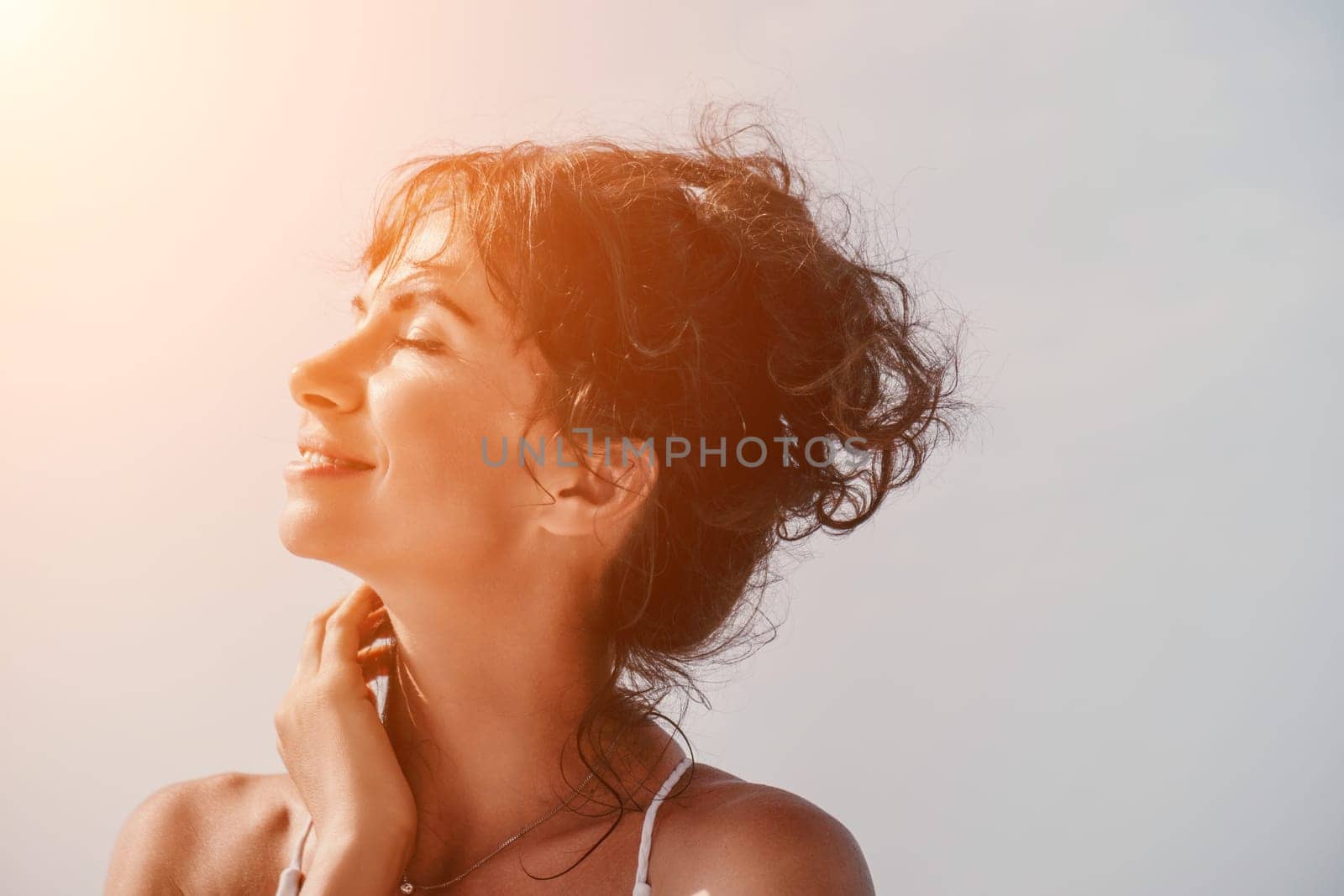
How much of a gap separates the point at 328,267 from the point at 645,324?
79 cm

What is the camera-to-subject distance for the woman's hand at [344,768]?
1135 millimetres

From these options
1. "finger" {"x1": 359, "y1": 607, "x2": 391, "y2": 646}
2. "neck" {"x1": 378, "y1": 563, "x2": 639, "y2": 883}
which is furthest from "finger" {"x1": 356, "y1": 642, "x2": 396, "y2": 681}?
"neck" {"x1": 378, "y1": 563, "x2": 639, "y2": 883}

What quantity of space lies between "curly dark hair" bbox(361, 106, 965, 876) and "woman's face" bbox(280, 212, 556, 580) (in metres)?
0.04

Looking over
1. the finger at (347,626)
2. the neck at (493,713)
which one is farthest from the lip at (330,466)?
the finger at (347,626)

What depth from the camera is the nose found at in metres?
1.15

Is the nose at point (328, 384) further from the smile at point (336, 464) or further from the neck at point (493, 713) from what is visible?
the neck at point (493, 713)

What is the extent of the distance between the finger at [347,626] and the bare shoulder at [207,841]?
21cm

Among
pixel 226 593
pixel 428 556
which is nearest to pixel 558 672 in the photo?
pixel 428 556

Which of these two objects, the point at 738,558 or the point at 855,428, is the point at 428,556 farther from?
the point at 855,428

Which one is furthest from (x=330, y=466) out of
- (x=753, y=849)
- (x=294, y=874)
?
(x=753, y=849)

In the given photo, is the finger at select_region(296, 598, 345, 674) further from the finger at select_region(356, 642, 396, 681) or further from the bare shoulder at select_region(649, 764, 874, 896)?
the bare shoulder at select_region(649, 764, 874, 896)

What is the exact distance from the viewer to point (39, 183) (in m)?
1.76

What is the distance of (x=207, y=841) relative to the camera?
133 cm

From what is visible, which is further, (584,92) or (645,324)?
(584,92)
